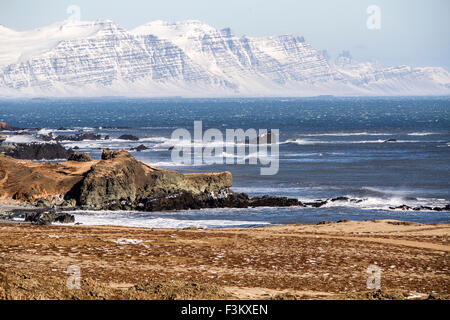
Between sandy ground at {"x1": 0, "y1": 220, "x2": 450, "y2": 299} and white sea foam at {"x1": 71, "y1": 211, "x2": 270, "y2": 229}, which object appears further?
white sea foam at {"x1": 71, "y1": 211, "x2": 270, "y2": 229}

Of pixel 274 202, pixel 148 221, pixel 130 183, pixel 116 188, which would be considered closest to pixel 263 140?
pixel 274 202

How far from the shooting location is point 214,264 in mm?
16469

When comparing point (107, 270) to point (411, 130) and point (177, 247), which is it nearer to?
point (177, 247)

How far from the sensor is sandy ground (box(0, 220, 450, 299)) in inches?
468

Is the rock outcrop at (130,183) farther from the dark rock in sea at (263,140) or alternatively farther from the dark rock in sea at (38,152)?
the dark rock in sea at (263,140)

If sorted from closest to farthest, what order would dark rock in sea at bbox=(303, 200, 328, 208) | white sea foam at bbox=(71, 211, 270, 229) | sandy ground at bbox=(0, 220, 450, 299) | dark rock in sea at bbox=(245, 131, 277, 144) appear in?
sandy ground at bbox=(0, 220, 450, 299)
white sea foam at bbox=(71, 211, 270, 229)
dark rock in sea at bbox=(303, 200, 328, 208)
dark rock in sea at bbox=(245, 131, 277, 144)

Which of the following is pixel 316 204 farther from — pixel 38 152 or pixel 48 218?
pixel 38 152

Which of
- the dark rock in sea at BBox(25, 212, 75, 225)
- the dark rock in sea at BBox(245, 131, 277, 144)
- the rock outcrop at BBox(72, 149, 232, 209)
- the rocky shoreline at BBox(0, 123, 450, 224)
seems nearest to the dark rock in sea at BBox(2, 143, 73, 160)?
the rocky shoreline at BBox(0, 123, 450, 224)

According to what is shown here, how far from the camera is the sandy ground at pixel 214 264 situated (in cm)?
1189

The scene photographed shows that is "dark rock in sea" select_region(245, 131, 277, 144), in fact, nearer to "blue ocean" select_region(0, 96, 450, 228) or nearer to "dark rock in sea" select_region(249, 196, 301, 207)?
"blue ocean" select_region(0, 96, 450, 228)

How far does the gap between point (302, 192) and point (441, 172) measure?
17050mm

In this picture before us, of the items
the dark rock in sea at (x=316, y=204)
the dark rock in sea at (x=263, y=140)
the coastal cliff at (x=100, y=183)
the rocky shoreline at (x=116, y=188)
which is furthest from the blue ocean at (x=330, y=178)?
the dark rock in sea at (x=263, y=140)

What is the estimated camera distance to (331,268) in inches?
655
